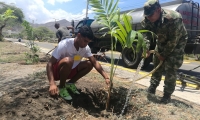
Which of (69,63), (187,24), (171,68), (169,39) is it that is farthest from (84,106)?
(187,24)

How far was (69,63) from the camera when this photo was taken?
280 cm

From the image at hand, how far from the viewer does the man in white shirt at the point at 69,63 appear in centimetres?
266

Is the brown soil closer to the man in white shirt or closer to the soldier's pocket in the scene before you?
the man in white shirt

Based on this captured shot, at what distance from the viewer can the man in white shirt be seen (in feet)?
8.73

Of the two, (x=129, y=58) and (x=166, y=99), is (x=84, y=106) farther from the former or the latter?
(x=129, y=58)

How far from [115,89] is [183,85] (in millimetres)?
2003

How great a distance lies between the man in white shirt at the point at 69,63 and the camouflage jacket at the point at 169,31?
1109mm

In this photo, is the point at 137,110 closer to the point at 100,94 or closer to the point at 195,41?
the point at 100,94

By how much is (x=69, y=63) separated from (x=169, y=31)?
160 centimetres

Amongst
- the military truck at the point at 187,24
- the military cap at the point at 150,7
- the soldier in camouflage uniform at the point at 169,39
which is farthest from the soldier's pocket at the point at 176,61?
the military truck at the point at 187,24

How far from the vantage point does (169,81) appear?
331 centimetres

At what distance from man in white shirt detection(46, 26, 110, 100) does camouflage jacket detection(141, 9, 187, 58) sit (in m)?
1.11

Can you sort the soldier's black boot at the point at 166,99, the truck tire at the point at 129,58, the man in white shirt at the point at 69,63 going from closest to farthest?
the man in white shirt at the point at 69,63, the soldier's black boot at the point at 166,99, the truck tire at the point at 129,58

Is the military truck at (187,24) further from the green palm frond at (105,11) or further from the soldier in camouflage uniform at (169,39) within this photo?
the green palm frond at (105,11)
